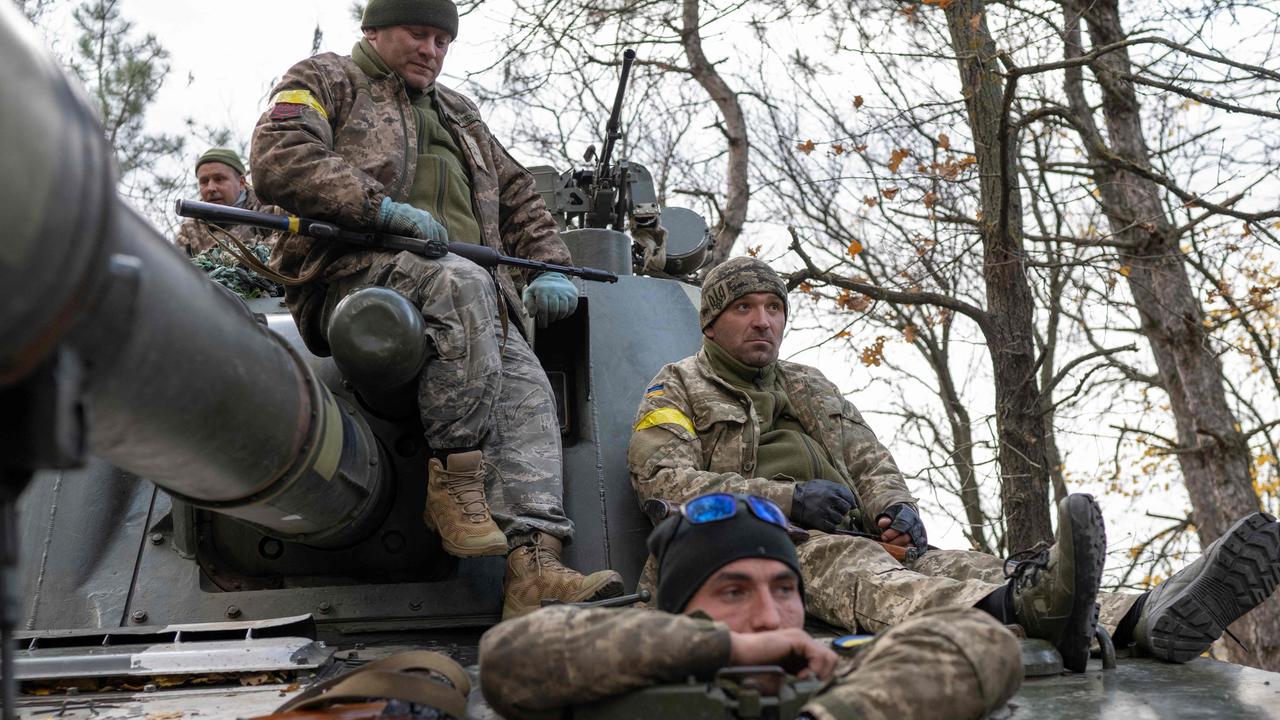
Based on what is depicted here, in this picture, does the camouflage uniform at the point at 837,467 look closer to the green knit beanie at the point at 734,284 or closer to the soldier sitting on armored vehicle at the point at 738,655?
the green knit beanie at the point at 734,284

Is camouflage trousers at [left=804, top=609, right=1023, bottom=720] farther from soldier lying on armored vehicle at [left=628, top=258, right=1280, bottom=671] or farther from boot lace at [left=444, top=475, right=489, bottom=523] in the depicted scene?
boot lace at [left=444, top=475, right=489, bottom=523]

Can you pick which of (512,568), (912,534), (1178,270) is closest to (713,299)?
(912,534)

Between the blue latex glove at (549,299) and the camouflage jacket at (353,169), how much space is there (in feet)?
0.16

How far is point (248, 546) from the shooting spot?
3.78 meters

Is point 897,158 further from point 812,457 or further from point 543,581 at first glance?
point 543,581

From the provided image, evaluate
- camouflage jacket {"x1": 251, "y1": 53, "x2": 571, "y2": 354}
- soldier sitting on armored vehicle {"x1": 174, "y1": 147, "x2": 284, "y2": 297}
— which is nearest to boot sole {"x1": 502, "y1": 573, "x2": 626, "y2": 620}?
camouflage jacket {"x1": 251, "y1": 53, "x2": 571, "y2": 354}

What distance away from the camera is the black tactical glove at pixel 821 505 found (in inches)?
155

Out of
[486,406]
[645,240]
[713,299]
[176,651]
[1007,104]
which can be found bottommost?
[176,651]

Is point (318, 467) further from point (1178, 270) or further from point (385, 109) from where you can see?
point (1178, 270)

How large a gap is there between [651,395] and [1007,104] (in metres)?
2.86

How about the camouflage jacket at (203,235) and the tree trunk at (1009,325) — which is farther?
the tree trunk at (1009,325)

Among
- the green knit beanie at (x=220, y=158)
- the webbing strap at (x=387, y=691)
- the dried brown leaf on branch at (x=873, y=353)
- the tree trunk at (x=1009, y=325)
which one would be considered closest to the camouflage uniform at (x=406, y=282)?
the webbing strap at (x=387, y=691)

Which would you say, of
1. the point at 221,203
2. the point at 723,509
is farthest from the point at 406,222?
the point at 221,203

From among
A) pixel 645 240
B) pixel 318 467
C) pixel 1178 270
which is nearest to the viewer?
pixel 318 467
